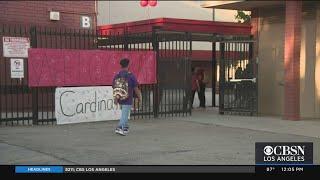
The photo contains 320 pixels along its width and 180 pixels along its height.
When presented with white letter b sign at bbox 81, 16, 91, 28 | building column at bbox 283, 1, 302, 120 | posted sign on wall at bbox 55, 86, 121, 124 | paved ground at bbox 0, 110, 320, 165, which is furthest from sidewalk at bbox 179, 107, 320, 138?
white letter b sign at bbox 81, 16, 91, 28

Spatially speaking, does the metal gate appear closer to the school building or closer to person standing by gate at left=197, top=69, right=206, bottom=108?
the school building

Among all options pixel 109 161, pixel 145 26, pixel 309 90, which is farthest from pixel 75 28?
pixel 109 161

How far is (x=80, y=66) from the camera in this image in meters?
14.7

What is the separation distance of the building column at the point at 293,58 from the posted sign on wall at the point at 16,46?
7.08 meters

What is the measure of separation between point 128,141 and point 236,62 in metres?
7.22

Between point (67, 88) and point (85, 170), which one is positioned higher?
point (67, 88)

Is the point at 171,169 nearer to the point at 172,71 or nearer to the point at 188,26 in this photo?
the point at 172,71

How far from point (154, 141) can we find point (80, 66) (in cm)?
428

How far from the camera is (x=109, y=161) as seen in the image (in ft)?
29.1

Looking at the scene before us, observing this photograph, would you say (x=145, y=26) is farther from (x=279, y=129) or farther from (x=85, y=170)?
(x=85, y=170)

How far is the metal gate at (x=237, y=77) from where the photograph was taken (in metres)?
16.9

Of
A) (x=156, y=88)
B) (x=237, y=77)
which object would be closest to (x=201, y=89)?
(x=237, y=77)

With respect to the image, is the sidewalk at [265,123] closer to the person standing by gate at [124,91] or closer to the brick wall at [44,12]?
the person standing by gate at [124,91]

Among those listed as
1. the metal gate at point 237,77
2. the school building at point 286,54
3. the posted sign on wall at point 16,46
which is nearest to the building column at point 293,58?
the school building at point 286,54
